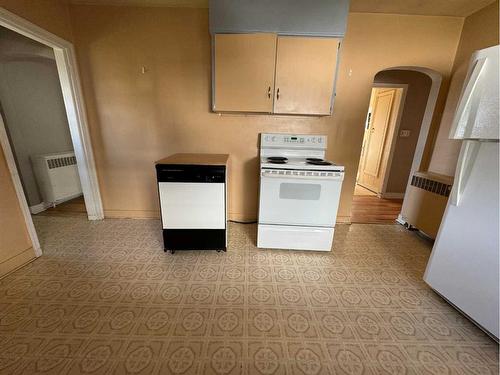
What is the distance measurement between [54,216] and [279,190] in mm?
3032

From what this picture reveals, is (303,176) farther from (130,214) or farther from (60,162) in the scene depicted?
(60,162)

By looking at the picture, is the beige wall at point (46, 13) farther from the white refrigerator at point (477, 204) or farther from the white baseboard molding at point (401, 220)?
the white baseboard molding at point (401, 220)

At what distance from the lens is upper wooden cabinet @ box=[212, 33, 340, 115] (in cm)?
196

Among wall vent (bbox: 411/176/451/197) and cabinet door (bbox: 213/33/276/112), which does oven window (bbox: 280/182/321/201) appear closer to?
cabinet door (bbox: 213/33/276/112)

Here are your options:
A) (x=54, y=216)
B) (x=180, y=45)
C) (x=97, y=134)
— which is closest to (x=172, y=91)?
(x=180, y=45)

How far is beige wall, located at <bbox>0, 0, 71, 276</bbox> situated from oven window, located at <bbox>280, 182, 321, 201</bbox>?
2319 mm

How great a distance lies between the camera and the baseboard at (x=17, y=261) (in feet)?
5.46

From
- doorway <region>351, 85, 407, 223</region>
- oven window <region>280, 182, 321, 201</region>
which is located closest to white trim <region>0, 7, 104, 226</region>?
oven window <region>280, 182, 321, 201</region>

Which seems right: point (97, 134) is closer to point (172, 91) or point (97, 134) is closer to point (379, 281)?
point (172, 91)

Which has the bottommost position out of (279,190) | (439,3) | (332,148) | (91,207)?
(91,207)

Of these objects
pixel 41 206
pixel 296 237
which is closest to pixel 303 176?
pixel 296 237

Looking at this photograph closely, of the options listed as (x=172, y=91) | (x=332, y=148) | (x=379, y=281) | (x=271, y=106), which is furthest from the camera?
(x=332, y=148)

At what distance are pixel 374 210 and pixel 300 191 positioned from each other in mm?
2059

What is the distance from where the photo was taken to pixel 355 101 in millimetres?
2350
